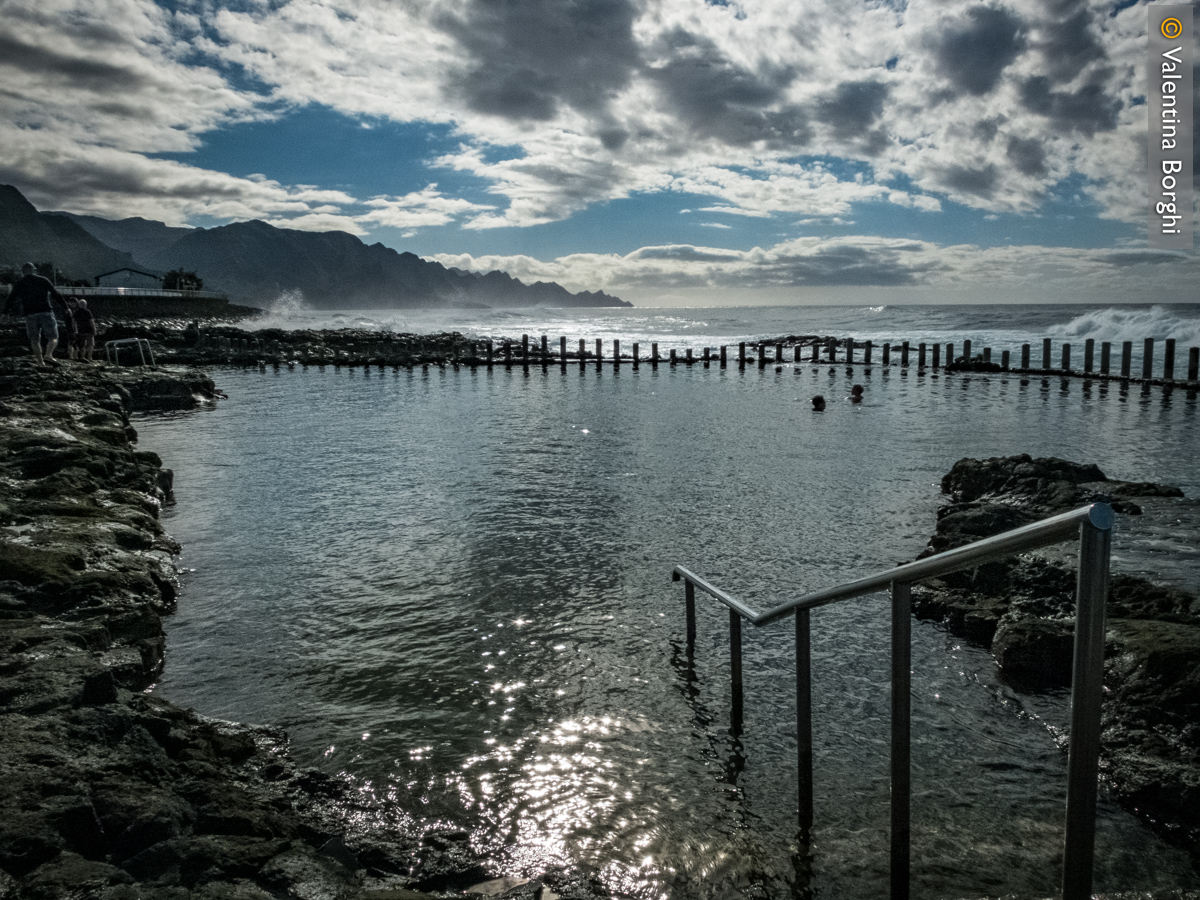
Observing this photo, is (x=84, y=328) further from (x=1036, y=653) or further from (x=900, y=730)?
(x=900, y=730)

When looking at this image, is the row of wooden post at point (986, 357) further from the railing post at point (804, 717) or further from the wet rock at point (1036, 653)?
the railing post at point (804, 717)

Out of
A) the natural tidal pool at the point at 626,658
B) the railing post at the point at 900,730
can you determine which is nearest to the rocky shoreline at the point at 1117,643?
the natural tidal pool at the point at 626,658

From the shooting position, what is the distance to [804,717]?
3641 millimetres

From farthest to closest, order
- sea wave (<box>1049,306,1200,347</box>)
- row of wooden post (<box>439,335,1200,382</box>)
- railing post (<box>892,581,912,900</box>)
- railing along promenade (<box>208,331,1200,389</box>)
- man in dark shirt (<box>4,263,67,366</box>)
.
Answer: sea wave (<box>1049,306,1200,347</box>) → railing along promenade (<box>208,331,1200,389</box>) → row of wooden post (<box>439,335,1200,382</box>) → man in dark shirt (<box>4,263,67,366</box>) → railing post (<box>892,581,912,900</box>)

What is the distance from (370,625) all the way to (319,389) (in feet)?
73.7

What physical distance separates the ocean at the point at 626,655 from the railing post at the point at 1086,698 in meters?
1.88

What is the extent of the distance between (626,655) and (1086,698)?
438 centimetres

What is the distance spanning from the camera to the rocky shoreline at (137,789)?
2.70 metres

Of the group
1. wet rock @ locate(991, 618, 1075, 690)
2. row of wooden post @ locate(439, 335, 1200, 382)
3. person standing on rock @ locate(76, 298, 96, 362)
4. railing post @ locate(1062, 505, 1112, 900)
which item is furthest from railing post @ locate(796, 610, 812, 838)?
row of wooden post @ locate(439, 335, 1200, 382)

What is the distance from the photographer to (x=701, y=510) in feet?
33.6

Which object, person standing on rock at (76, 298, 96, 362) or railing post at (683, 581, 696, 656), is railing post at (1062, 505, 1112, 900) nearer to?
railing post at (683, 581, 696, 656)

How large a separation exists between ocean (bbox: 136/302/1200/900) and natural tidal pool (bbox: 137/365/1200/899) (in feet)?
0.08

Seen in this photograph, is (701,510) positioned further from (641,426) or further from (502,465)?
(641,426)

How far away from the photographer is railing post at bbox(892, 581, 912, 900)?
254 cm
